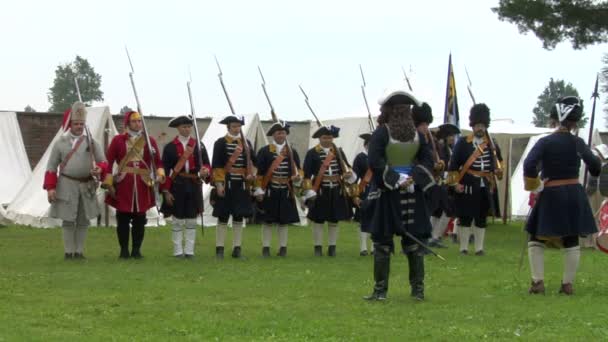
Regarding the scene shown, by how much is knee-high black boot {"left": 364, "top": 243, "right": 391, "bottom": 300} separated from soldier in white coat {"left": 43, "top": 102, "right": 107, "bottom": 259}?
4585mm

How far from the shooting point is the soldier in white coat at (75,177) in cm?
1209

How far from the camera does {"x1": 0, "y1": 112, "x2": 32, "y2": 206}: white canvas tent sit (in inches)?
778

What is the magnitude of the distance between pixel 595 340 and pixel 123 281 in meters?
4.79

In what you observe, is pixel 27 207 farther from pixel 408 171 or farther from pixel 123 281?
pixel 408 171

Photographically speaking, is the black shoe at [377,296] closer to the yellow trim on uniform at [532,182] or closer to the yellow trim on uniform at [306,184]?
the yellow trim on uniform at [532,182]

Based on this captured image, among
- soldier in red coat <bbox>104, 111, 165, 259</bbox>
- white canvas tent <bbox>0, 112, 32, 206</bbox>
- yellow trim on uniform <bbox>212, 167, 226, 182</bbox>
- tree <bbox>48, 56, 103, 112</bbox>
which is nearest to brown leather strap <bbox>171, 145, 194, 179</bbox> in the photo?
soldier in red coat <bbox>104, 111, 165, 259</bbox>

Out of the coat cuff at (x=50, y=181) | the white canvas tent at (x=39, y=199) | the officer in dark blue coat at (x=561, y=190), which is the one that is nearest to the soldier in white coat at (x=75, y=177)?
the coat cuff at (x=50, y=181)

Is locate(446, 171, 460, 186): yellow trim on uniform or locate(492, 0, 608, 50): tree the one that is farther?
locate(492, 0, 608, 50): tree

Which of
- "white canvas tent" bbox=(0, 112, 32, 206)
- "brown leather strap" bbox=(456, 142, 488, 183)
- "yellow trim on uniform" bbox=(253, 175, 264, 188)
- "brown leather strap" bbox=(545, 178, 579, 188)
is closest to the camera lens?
"brown leather strap" bbox=(545, 178, 579, 188)

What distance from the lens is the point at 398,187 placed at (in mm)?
8406

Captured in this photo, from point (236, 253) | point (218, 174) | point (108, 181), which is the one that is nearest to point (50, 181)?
point (108, 181)

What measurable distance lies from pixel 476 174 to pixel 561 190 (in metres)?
4.38

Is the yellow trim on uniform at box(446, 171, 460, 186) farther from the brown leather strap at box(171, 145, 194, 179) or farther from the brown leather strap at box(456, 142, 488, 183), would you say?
the brown leather strap at box(171, 145, 194, 179)

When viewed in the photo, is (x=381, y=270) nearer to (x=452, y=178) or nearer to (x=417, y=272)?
(x=417, y=272)
